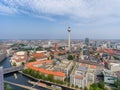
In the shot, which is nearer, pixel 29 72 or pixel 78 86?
pixel 78 86

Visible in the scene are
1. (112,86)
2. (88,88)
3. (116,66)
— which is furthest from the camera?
(116,66)

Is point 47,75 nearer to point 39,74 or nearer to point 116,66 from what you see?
point 39,74

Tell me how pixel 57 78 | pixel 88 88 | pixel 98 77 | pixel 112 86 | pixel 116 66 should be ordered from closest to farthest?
pixel 88 88, pixel 112 86, pixel 57 78, pixel 98 77, pixel 116 66

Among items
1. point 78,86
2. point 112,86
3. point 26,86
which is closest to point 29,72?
A: point 26,86

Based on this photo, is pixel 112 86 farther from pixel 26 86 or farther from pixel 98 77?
pixel 26 86

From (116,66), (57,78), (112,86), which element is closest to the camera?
(112,86)

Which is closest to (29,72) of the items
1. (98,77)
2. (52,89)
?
(52,89)

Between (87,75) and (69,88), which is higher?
(87,75)

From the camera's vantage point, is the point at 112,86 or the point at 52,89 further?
the point at 112,86
